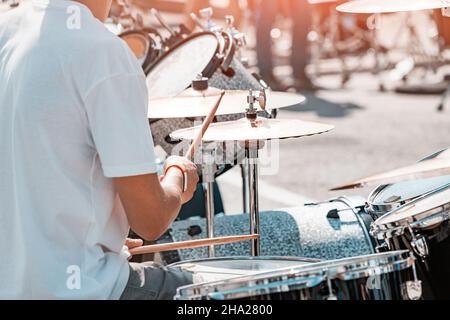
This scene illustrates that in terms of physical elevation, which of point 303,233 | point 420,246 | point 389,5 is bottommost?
point 303,233

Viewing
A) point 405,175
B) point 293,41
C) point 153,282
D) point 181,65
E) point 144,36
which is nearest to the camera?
point 405,175

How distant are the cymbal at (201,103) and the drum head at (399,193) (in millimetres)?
540

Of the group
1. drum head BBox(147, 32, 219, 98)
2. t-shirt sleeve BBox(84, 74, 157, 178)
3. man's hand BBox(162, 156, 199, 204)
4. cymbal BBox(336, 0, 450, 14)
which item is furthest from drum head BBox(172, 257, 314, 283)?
drum head BBox(147, 32, 219, 98)

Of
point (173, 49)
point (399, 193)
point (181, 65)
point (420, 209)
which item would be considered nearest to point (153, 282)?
point (420, 209)

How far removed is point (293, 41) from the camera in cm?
998

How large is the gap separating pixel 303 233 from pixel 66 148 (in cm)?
137

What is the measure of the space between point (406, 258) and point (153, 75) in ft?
6.84

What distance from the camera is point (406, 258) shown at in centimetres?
188

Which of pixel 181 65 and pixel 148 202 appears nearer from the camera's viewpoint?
pixel 148 202

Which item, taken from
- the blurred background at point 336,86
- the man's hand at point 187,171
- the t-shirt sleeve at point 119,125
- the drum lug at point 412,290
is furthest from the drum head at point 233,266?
the blurred background at point 336,86

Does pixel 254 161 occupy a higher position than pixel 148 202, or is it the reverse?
pixel 148 202

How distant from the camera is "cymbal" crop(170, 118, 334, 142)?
2.39 metres

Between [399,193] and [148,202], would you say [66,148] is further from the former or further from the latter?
[399,193]

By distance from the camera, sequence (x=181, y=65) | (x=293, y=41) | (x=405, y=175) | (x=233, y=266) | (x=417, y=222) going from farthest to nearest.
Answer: (x=293, y=41)
(x=181, y=65)
(x=233, y=266)
(x=417, y=222)
(x=405, y=175)
